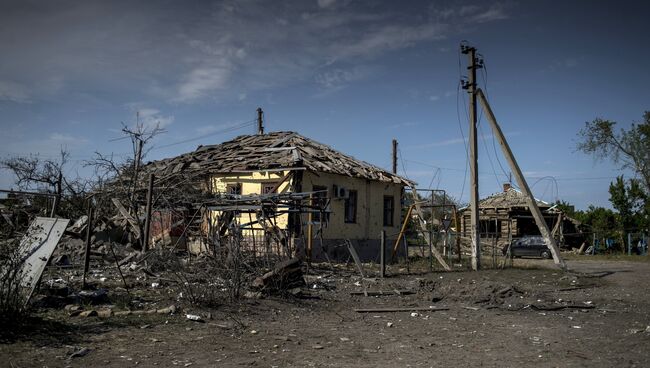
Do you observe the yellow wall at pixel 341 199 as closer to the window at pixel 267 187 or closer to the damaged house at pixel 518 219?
the window at pixel 267 187

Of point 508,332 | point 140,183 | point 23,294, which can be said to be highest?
point 140,183

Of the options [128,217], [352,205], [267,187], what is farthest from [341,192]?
[128,217]

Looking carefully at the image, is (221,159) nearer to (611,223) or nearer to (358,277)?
(358,277)

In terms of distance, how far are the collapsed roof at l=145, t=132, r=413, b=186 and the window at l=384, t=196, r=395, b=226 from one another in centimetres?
96

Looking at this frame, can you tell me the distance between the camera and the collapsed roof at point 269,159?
19.0 meters

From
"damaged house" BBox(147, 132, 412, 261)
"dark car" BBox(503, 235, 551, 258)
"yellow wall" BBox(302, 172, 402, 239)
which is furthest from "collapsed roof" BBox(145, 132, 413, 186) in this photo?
"dark car" BBox(503, 235, 551, 258)

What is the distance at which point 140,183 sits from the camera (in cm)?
1886

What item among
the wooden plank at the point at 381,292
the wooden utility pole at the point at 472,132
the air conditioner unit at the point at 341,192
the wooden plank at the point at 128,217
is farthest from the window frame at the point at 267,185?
the wooden plank at the point at 381,292

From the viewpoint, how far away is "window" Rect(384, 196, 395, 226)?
936 inches

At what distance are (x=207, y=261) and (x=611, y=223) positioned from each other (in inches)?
1181

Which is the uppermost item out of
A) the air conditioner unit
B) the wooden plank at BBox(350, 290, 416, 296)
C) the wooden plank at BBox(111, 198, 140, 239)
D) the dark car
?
the air conditioner unit

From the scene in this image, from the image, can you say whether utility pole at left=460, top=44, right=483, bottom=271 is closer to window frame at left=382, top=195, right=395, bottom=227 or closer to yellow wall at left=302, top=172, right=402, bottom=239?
yellow wall at left=302, top=172, right=402, bottom=239

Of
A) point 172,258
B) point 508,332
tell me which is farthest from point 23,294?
point 508,332

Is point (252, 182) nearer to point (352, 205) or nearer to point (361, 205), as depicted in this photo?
point (352, 205)
